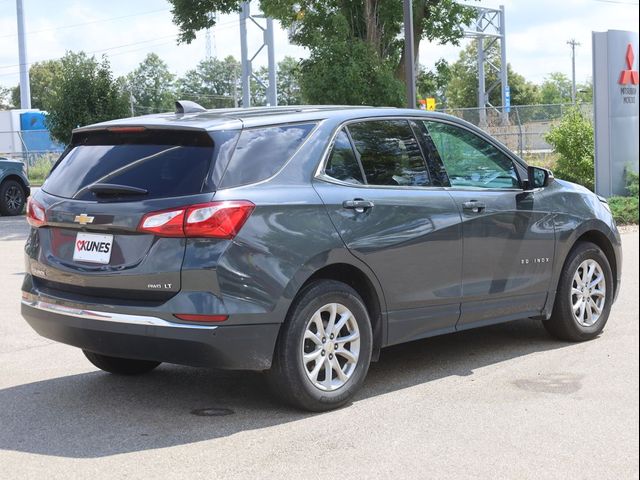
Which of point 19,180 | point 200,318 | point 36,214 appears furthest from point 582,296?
point 19,180

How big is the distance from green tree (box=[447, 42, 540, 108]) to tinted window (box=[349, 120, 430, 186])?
7854cm

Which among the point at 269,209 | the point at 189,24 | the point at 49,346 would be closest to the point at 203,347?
the point at 269,209

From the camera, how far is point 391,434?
5016 mm

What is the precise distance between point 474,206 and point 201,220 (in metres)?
2.13

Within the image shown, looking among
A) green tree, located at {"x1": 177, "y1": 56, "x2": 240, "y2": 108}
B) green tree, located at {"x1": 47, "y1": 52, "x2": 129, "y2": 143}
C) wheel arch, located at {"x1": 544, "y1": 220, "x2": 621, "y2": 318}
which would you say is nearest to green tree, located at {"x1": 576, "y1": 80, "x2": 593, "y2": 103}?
green tree, located at {"x1": 47, "y1": 52, "x2": 129, "y2": 143}

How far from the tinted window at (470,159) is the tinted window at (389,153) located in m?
0.25

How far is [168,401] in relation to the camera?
5.82m

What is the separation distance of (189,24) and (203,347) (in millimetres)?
21036

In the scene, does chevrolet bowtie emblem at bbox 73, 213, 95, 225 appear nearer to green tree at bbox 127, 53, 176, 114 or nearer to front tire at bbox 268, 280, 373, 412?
front tire at bbox 268, 280, 373, 412

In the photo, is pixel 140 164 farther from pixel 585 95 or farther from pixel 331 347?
pixel 585 95

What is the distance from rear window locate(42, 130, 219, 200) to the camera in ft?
17.0

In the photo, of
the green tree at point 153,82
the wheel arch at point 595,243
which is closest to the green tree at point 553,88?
the green tree at point 153,82

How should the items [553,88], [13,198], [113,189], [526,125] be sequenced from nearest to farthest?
1. [113,189]
2. [13,198]
3. [526,125]
4. [553,88]

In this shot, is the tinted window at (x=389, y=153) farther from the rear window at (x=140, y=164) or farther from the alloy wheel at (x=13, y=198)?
the alloy wheel at (x=13, y=198)
